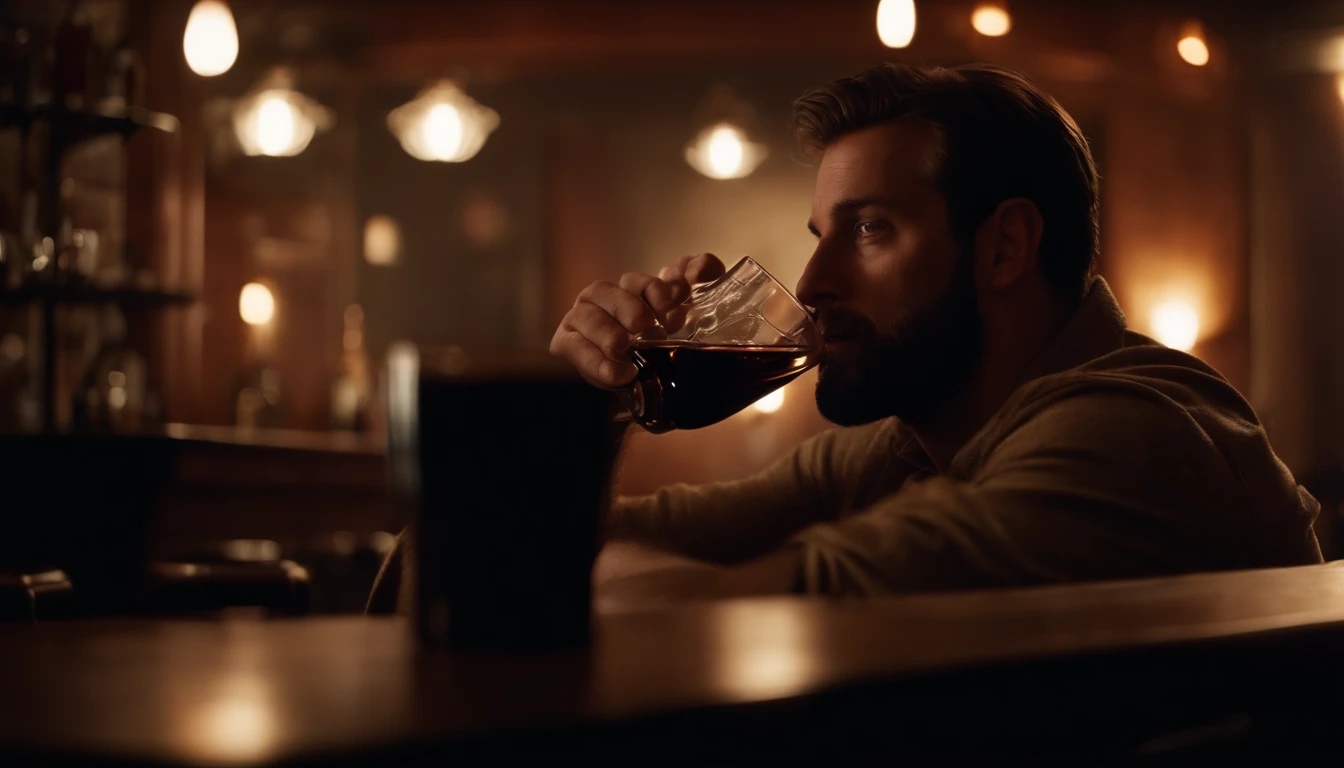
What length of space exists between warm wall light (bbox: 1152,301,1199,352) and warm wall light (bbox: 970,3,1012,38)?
1413mm

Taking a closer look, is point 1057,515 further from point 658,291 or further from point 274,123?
point 274,123

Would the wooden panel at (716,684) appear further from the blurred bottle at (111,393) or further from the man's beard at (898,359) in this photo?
the blurred bottle at (111,393)

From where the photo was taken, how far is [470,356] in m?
0.56

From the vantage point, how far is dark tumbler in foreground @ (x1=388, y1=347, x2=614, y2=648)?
55 centimetres

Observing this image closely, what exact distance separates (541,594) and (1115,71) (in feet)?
20.4

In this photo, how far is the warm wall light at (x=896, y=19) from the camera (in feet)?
13.0

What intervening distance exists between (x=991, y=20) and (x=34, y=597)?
5.70 metres

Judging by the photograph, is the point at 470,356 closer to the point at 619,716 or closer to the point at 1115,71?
the point at 619,716

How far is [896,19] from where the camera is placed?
3.96 meters

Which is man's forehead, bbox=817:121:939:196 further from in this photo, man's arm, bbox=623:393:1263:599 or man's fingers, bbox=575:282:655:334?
man's arm, bbox=623:393:1263:599

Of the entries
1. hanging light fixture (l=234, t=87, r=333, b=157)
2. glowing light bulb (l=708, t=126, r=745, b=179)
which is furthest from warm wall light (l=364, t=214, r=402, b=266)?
glowing light bulb (l=708, t=126, r=745, b=179)

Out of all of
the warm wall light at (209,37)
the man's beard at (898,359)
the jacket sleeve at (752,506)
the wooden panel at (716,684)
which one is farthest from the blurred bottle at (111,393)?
the wooden panel at (716,684)

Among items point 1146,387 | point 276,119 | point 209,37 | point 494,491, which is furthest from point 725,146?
point 494,491

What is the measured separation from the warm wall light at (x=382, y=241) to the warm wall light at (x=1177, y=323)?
3.65m
